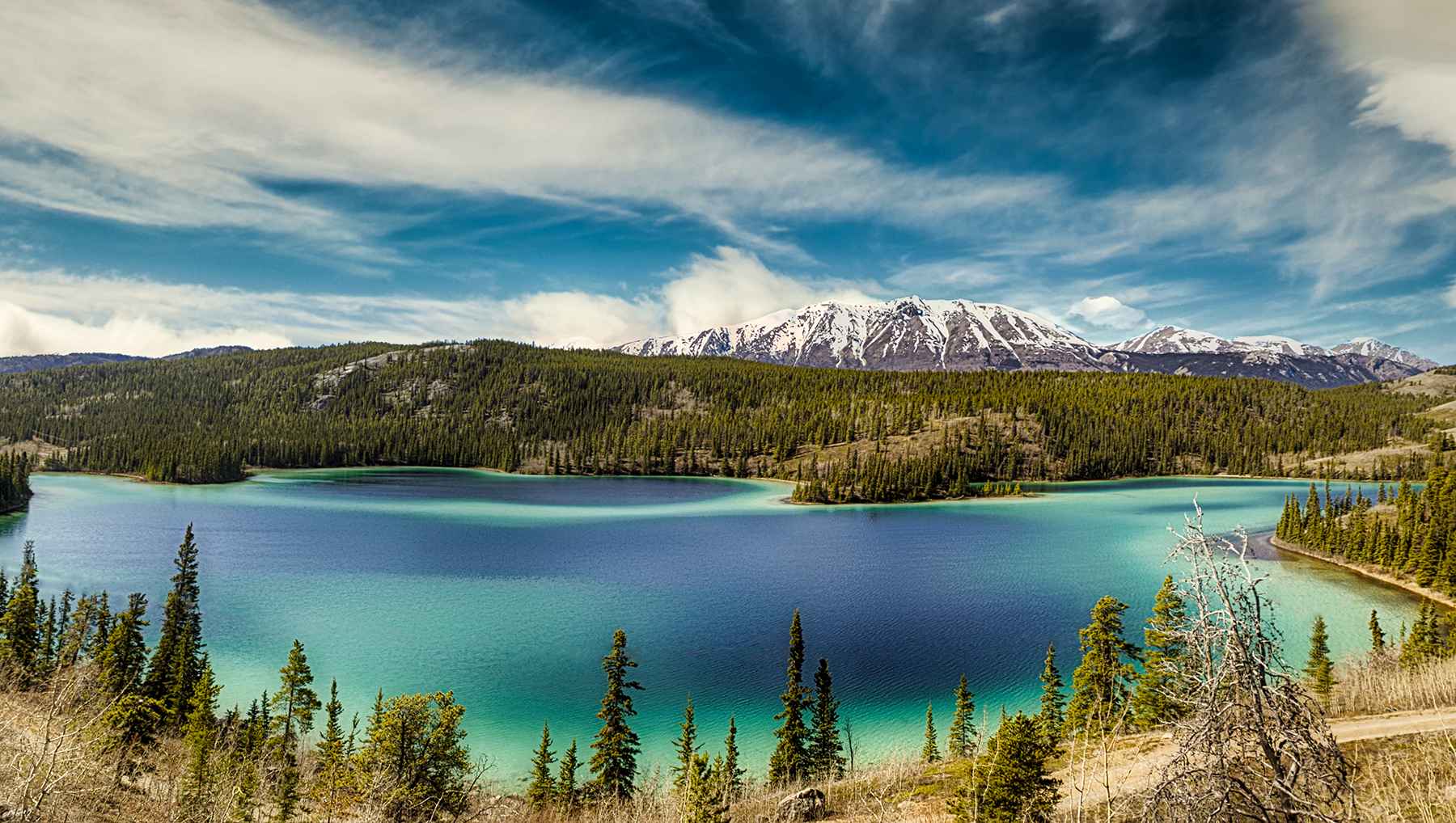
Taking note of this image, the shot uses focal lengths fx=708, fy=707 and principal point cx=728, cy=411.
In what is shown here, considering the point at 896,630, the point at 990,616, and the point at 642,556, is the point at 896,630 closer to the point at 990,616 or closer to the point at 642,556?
the point at 990,616

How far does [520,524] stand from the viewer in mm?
88812

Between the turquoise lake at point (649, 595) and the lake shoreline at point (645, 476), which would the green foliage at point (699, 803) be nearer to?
the turquoise lake at point (649, 595)

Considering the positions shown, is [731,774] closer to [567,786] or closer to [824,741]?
[824,741]

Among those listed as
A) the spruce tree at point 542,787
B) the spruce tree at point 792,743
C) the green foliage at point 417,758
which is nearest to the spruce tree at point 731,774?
the spruce tree at point 792,743

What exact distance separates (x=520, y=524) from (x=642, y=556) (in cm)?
2742

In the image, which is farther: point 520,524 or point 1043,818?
point 520,524

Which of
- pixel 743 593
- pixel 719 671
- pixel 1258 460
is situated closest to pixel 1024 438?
pixel 1258 460

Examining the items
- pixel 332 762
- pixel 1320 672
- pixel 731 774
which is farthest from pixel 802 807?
pixel 1320 672

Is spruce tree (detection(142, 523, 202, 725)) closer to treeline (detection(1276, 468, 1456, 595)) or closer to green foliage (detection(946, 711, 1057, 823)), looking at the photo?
green foliage (detection(946, 711, 1057, 823))

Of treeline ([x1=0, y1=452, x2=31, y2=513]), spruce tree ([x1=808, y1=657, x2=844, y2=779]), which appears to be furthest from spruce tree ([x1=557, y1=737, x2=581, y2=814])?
treeline ([x1=0, y1=452, x2=31, y2=513])

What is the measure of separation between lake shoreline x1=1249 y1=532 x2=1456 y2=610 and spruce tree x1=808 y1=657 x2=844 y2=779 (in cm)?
4936

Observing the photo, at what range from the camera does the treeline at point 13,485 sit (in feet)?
325

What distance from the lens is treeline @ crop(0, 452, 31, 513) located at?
325 ft

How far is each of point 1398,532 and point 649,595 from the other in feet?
231
